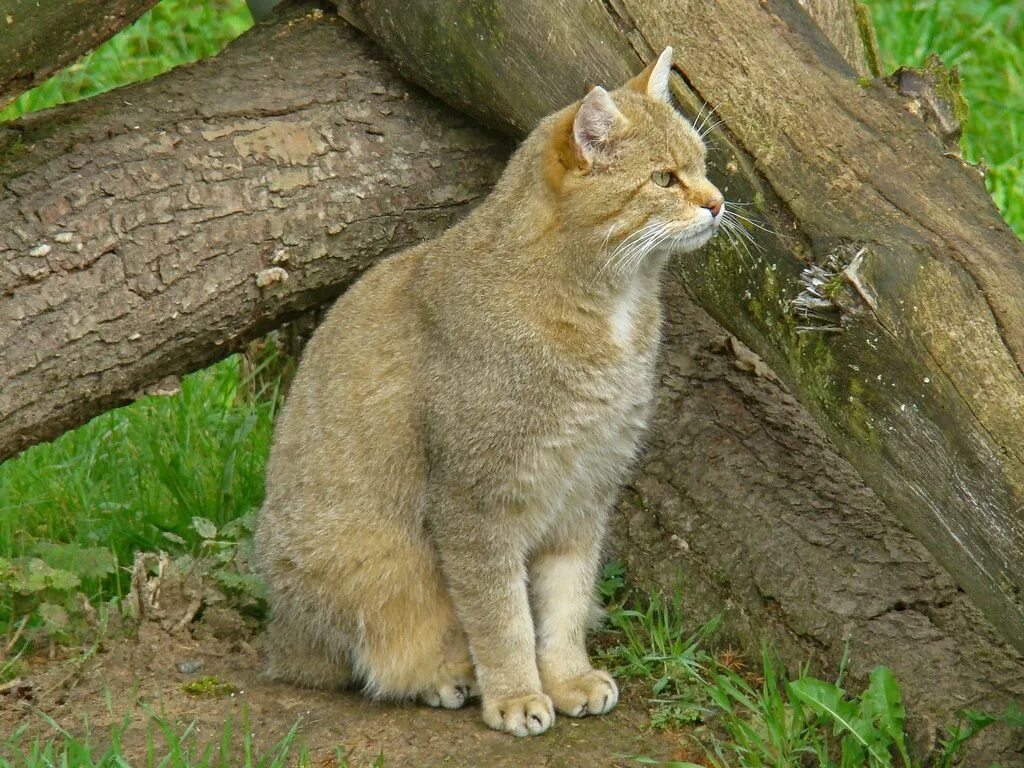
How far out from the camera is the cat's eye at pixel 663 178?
339 centimetres

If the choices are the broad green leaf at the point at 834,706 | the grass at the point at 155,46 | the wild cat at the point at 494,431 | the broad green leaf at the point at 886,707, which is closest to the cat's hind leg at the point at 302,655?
the wild cat at the point at 494,431

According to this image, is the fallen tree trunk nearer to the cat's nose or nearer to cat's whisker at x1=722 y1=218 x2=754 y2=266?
cat's whisker at x1=722 y1=218 x2=754 y2=266

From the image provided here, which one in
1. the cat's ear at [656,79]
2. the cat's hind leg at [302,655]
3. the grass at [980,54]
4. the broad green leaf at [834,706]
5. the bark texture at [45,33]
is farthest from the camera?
the grass at [980,54]

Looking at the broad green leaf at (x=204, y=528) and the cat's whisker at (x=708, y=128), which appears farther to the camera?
the broad green leaf at (x=204, y=528)

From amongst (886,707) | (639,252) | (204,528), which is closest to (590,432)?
(639,252)

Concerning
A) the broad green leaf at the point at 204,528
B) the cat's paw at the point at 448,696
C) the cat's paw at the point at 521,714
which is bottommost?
the cat's paw at the point at 448,696

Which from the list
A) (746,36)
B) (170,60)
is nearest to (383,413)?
(746,36)

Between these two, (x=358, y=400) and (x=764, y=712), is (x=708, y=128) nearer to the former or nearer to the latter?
(x=358, y=400)

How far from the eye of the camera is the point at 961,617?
3535mm

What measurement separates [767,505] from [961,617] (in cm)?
64

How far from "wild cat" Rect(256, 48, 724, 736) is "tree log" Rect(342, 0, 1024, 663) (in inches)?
8.3

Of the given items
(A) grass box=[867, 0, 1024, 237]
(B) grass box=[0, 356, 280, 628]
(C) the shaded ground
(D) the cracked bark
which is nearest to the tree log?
(D) the cracked bark

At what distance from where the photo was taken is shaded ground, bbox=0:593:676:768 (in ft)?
11.4

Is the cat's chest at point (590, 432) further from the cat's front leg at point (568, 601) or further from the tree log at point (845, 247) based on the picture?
the tree log at point (845, 247)
